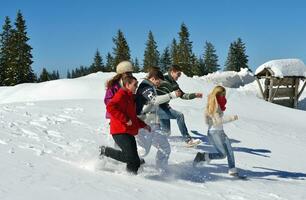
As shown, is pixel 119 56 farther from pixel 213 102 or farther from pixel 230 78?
pixel 213 102

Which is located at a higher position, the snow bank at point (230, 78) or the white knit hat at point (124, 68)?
the snow bank at point (230, 78)

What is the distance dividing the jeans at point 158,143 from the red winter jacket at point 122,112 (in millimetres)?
684

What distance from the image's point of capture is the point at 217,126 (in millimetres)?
8266

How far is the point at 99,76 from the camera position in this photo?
25.2 meters

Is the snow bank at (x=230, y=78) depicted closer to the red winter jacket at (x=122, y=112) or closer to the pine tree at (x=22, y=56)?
the pine tree at (x=22, y=56)

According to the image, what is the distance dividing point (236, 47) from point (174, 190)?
7731 centimetres

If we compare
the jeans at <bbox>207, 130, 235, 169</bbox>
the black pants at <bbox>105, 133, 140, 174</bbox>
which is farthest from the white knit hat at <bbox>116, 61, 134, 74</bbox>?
the jeans at <bbox>207, 130, 235, 169</bbox>

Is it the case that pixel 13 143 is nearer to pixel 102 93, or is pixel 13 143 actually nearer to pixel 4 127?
pixel 4 127

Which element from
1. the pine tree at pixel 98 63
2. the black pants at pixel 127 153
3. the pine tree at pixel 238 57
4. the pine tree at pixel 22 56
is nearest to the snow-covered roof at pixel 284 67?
the black pants at pixel 127 153

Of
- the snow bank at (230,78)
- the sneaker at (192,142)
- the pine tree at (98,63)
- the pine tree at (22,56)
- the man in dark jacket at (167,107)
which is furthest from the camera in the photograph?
the pine tree at (98,63)

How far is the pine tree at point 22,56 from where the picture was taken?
167 feet

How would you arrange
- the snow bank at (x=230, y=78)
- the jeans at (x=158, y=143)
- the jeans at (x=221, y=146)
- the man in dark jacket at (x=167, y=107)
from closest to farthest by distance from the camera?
the jeans at (x=158, y=143) → the jeans at (x=221, y=146) → the man in dark jacket at (x=167, y=107) → the snow bank at (x=230, y=78)

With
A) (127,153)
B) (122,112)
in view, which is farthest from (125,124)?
(127,153)

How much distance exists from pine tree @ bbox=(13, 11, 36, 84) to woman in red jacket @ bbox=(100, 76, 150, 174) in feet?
151
